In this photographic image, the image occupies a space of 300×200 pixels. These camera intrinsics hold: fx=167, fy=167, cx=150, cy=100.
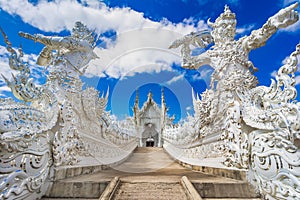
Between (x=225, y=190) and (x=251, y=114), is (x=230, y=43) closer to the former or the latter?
(x=251, y=114)

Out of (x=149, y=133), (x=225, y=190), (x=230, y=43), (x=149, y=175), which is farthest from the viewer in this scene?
(x=149, y=133)

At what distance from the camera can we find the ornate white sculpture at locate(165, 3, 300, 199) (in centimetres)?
162

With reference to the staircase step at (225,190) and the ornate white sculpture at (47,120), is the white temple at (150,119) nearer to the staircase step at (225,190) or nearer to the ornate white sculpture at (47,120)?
the ornate white sculpture at (47,120)

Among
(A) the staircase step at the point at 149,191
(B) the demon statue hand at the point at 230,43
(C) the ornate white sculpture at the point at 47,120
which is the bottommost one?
(A) the staircase step at the point at 149,191

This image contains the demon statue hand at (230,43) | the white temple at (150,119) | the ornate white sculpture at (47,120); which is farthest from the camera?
the white temple at (150,119)

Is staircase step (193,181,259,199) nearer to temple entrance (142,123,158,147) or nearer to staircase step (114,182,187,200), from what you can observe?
staircase step (114,182,187,200)

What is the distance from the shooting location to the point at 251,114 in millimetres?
2191

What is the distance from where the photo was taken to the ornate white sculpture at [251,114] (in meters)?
1.62

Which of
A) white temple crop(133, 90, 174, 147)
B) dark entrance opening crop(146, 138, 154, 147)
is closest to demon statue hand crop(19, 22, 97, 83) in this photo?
white temple crop(133, 90, 174, 147)

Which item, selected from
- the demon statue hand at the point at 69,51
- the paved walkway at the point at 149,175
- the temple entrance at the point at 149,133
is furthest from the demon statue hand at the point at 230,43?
the temple entrance at the point at 149,133

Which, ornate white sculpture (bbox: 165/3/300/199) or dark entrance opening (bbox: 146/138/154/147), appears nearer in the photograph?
ornate white sculpture (bbox: 165/3/300/199)

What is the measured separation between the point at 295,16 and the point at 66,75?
4169 mm

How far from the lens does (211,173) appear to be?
297 centimetres

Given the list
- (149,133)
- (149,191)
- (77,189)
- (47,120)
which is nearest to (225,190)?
(149,191)
